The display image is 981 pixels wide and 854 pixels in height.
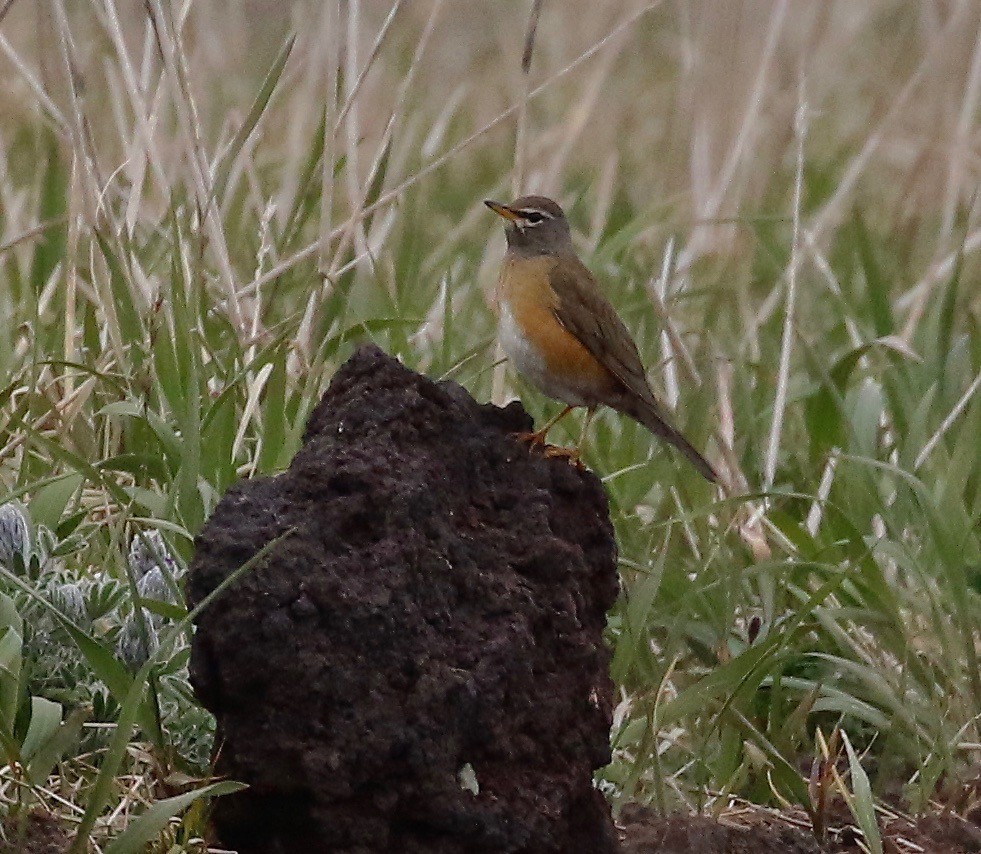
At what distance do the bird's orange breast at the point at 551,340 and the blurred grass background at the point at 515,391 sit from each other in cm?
27

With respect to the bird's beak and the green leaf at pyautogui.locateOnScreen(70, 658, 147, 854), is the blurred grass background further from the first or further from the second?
the bird's beak

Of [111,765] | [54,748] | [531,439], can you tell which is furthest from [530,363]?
[111,765]

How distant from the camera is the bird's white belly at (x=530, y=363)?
4734mm

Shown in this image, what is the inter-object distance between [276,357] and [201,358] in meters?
0.34

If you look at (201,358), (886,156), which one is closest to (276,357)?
(201,358)

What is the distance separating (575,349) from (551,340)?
66 millimetres

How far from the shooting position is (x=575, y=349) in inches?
188

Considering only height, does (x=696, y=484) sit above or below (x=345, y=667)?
below

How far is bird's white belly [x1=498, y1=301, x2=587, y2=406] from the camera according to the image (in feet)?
15.5

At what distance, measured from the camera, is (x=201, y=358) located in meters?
5.09

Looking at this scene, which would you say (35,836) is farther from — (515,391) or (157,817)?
(515,391)

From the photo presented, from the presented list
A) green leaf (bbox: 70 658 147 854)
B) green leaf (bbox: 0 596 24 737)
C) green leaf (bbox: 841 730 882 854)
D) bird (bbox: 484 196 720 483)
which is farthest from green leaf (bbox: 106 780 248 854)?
bird (bbox: 484 196 720 483)

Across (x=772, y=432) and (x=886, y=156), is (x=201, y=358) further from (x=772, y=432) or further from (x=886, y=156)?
(x=886, y=156)

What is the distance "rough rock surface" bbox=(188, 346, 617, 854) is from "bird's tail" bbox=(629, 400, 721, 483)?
4.16ft
